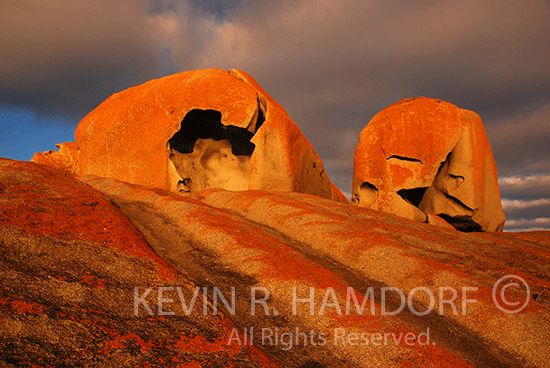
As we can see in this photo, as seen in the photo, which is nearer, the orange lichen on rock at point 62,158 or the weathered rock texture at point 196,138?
the weathered rock texture at point 196,138

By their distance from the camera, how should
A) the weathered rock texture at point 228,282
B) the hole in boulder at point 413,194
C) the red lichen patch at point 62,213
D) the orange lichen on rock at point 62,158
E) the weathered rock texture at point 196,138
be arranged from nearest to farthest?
1. the weathered rock texture at point 228,282
2. the red lichen patch at point 62,213
3. the weathered rock texture at point 196,138
4. the hole in boulder at point 413,194
5. the orange lichen on rock at point 62,158

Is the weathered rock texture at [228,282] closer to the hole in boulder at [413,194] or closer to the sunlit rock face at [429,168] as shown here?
the hole in boulder at [413,194]

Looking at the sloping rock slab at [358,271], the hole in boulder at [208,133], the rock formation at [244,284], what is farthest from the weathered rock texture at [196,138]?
the sloping rock slab at [358,271]

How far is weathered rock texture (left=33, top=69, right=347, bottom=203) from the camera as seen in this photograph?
20.1 m

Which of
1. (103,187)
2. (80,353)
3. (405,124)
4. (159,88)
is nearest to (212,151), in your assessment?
(159,88)

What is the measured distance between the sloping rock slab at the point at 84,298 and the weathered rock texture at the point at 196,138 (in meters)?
11.7

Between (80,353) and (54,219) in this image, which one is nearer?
(80,353)

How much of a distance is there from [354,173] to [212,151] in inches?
371

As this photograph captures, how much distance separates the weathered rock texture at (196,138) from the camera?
20078 mm

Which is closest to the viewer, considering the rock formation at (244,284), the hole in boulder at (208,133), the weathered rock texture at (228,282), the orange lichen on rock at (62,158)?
the weathered rock texture at (228,282)

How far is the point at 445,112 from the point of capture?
21.6 metres

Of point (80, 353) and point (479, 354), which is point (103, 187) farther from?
point (479, 354)

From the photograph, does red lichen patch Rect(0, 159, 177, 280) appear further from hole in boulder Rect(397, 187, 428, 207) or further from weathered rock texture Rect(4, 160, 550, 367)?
hole in boulder Rect(397, 187, 428, 207)

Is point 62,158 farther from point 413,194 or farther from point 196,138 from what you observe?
point 413,194
